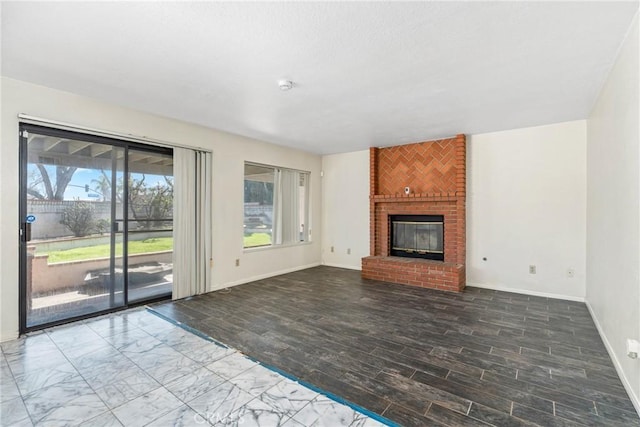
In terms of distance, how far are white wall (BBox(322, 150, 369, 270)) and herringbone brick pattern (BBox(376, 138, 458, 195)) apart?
1.36 feet

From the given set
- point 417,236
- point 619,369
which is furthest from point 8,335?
point 417,236

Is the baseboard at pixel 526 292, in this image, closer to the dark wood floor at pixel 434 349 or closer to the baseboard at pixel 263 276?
the dark wood floor at pixel 434 349

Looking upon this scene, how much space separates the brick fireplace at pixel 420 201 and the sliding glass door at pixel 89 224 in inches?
139

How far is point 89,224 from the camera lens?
3.40 meters

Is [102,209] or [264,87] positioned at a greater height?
[264,87]

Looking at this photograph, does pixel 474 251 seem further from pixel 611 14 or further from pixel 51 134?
pixel 51 134

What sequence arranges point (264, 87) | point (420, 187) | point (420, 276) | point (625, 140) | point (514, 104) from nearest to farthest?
point (625, 140), point (264, 87), point (514, 104), point (420, 276), point (420, 187)

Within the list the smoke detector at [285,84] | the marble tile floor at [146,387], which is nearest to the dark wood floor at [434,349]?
the marble tile floor at [146,387]

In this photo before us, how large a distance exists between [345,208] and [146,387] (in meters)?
4.81

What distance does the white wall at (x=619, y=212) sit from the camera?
1934 millimetres

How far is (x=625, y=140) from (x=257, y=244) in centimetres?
483

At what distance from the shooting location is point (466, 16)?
188cm

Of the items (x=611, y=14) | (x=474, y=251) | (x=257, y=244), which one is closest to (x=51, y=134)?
(x=257, y=244)

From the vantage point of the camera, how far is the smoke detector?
2.79m
